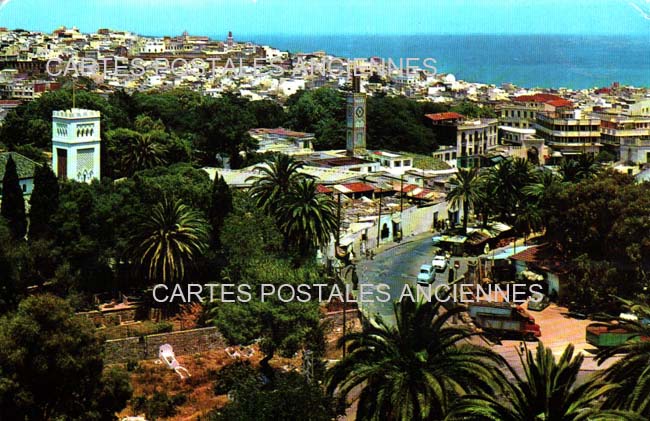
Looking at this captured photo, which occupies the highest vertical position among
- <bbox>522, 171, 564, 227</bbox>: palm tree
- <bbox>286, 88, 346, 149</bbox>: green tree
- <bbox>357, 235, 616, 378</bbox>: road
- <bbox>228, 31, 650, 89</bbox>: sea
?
<bbox>228, 31, 650, 89</bbox>: sea

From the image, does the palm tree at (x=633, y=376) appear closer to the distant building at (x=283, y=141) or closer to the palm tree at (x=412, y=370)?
the palm tree at (x=412, y=370)

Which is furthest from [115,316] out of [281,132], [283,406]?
[281,132]

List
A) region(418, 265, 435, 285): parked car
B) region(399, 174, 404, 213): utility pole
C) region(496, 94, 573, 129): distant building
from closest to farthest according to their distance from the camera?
1. region(418, 265, 435, 285): parked car
2. region(399, 174, 404, 213): utility pole
3. region(496, 94, 573, 129): distant building

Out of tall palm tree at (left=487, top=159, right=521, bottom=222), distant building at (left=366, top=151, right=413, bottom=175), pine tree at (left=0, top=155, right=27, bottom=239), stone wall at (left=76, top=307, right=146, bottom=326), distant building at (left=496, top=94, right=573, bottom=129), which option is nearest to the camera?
stone wall at (left=76, top=307, right=146, bottom=326)

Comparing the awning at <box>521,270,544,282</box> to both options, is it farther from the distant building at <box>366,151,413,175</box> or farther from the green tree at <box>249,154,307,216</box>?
the distant building at <box>366,151,413,175</box>

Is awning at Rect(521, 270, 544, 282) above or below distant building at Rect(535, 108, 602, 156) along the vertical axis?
below

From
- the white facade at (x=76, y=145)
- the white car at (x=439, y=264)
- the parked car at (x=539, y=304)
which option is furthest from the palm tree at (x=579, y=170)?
the white facade at (x=76, y=145)

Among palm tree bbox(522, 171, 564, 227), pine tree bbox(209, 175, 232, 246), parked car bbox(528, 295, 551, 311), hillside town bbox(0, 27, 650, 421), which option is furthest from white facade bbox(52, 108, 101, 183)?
parked car bbox(528, 295, 551, 311)

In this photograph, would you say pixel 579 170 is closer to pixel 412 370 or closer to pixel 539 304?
pixel 539 304

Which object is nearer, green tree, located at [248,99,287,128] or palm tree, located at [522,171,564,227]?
palm tree, located at [522,171,564,227]
